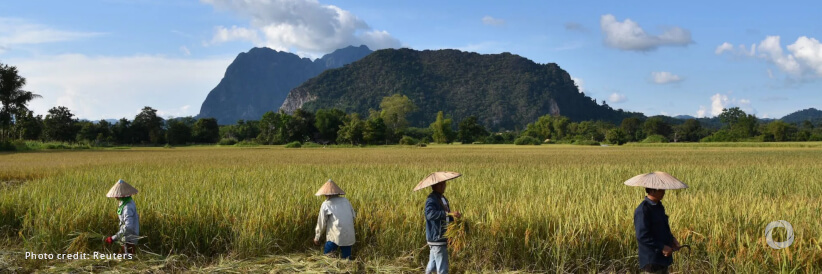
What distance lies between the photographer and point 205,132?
74.8 metres

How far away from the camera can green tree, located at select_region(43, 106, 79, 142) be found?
60281 millimetres

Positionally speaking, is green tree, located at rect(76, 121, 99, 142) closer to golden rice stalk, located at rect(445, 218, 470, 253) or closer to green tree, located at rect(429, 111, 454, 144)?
green tree, located at rect(429, 111, 454, 144)

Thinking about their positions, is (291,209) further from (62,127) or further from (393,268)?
(62,127)

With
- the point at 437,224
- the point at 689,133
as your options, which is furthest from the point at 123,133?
the point at 689,133

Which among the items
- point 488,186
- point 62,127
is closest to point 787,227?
point 488,186

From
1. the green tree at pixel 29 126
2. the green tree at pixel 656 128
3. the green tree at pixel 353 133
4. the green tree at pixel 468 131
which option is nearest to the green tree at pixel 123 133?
the green tree at pixel 29 126

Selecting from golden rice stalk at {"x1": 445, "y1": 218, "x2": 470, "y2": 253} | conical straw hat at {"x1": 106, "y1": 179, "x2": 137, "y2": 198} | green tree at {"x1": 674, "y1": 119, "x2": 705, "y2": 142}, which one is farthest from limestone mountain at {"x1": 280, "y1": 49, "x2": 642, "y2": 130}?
golden rice stalk at {"x1": 445, "y1": 218, "x2": 470, "y2": 253}

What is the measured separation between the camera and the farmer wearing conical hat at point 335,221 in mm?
4738

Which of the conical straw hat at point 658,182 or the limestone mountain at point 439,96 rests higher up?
the limestone mountain at point 439,96

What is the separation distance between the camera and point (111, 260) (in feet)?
16.6

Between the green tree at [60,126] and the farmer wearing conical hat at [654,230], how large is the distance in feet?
242

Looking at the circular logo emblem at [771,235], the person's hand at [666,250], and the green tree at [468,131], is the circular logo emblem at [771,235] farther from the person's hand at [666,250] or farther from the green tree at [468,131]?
the green tree at [468,131]

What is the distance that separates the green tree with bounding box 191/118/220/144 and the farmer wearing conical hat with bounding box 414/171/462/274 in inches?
3056

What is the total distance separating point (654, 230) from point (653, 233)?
0.08 ft
